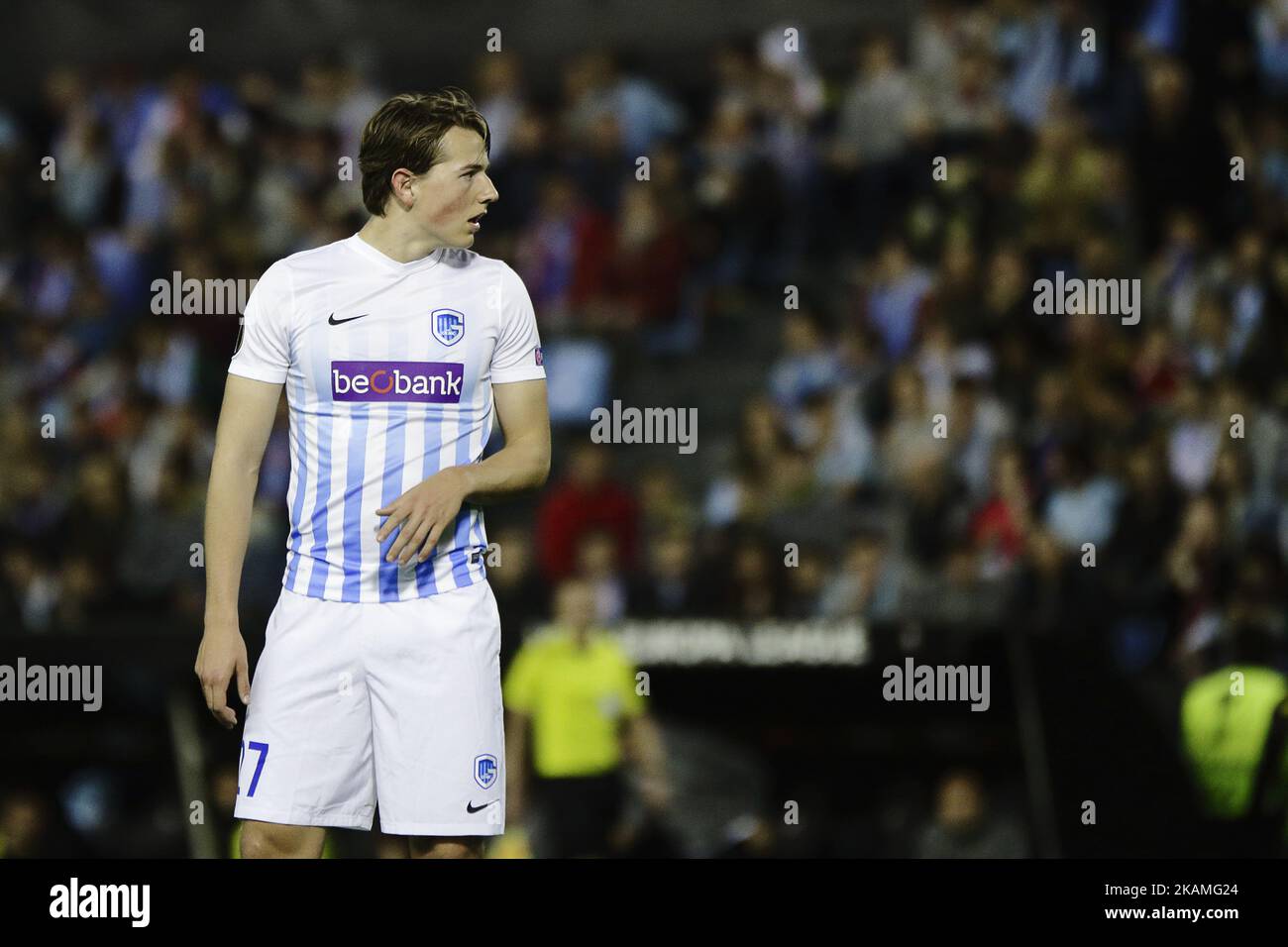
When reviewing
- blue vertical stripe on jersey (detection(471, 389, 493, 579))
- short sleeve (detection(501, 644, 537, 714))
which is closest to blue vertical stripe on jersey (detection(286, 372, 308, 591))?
blue vertical stripe on jersey (detection(471, 389, 493, 579))

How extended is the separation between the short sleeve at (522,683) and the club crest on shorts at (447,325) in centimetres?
389

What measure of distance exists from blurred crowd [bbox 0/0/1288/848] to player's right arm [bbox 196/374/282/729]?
403 centimetres

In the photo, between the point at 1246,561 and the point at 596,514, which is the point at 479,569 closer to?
the point at 596,514

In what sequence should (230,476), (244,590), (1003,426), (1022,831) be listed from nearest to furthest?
(230,476) < (1022,831) < (244,590) < (1003,426)

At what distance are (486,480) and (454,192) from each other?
2.08 feet

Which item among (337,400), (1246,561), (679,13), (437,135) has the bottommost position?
(1246,561)

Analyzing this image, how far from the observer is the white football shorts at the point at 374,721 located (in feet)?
13.0

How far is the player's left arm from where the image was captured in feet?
12.8

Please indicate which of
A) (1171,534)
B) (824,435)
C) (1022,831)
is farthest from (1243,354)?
(1022,831)

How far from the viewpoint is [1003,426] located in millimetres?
9461

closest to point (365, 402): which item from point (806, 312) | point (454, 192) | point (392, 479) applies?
point (392, 479)

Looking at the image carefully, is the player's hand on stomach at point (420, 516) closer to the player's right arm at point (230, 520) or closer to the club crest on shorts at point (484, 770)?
the player's right arm at point (230, 520)

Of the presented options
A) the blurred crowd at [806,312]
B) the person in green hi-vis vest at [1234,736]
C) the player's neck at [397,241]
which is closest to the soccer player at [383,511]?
the player's neck at [397,241]

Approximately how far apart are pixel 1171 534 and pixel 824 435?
1782 millimetres
